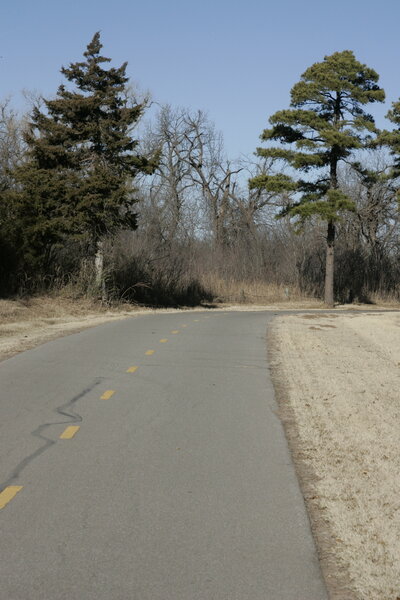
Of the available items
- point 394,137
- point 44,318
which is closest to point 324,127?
point 394,137

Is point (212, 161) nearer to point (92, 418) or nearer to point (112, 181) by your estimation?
point (112, 181)

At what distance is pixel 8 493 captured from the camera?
5719 mm

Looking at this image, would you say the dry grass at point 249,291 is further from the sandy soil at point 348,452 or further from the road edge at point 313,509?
the road edge at point 313,509

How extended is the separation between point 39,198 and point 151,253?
1151 centimetres

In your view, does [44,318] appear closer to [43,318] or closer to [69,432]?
[43,318]

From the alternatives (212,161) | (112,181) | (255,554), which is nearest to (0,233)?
(112,181)

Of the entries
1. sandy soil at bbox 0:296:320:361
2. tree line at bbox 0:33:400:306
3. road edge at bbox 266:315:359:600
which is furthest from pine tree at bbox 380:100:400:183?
road edge at bbox 266:315:359:600

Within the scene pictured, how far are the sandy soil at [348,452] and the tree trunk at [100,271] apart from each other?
48.1ft

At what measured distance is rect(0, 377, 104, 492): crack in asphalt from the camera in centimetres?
620

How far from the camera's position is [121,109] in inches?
1161

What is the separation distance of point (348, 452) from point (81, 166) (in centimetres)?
2359

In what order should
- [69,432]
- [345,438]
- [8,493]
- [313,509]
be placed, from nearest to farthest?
[313,509], [8,493], [69,432], [345,438]

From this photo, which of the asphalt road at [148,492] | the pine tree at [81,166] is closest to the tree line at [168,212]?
the pine tree at [81,166]

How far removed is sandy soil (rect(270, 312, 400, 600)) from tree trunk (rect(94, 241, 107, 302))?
14646 millimetres
